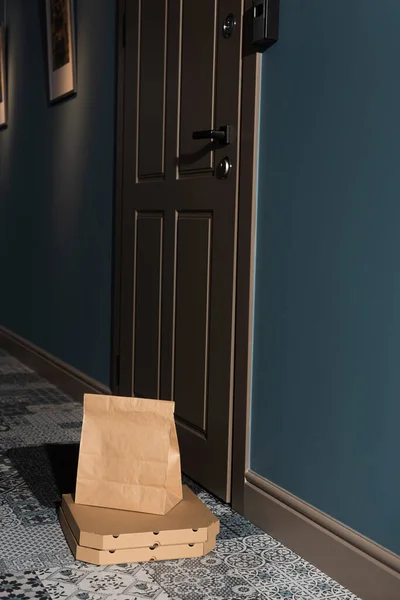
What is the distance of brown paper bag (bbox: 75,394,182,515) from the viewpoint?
2.06 m

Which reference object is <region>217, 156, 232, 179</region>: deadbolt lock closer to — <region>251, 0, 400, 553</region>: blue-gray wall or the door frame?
the door frame

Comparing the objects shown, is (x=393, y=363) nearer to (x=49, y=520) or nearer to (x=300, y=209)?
(x=300, y=209)

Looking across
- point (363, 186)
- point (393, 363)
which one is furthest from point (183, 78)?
point (393, 363)

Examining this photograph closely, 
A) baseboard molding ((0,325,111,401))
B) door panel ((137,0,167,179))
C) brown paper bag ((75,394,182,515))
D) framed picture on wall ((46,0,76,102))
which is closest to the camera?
brown paper bag ((75,394,182,515))

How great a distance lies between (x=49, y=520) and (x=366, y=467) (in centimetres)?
91

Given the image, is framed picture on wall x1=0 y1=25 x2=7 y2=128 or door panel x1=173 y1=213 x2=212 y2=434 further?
framed picture on wall x1=0 y1=25 x2=7 y2=128

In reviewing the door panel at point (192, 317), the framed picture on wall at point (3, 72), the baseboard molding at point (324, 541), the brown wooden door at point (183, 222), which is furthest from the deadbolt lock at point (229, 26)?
the framed picture on wall at point (3, 72)

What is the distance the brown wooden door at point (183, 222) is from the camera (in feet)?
7.81

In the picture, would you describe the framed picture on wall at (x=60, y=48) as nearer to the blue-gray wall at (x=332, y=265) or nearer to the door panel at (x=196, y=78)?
the door panel at (x=196, y=78)

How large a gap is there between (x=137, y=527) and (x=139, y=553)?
0.06 m

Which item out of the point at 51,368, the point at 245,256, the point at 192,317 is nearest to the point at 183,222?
the point at 192,317

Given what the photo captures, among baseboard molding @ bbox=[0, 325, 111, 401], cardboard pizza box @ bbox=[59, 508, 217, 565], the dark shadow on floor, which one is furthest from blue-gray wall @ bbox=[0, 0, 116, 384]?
cardboard pizza box @ bbox=[59, 508, 217, 565]

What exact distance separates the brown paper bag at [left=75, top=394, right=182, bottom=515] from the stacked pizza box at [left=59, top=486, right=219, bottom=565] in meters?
0.03

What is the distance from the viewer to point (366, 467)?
71.5 inches
